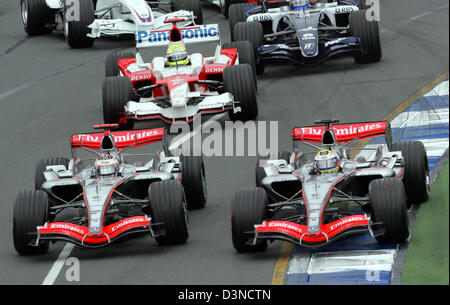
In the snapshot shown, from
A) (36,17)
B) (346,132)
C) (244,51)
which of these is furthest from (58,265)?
(36,17)

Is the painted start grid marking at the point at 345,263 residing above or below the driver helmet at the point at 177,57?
below

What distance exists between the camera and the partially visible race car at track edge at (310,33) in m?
24.8

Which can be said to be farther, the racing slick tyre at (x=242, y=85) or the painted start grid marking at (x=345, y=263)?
the racing slick tyre at (x=242, y=85)

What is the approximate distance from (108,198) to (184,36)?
9.31 metres

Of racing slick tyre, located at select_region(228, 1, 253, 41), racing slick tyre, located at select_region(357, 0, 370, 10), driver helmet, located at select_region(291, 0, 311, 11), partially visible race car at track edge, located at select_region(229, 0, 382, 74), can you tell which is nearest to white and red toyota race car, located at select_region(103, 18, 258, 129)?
partially visible race car at track edge, located at select_region(229, 0, 382, 74)

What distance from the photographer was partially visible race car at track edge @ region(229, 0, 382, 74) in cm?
2478

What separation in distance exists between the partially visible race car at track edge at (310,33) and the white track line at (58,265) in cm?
1075

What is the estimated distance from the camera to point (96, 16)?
3039 centimetres

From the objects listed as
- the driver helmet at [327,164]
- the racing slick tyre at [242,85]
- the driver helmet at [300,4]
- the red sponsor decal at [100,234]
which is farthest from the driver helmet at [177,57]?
the red sponsor decal at [100,234]

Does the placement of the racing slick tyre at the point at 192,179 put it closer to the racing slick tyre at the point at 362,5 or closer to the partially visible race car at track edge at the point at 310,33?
the partially visible race car at track edge at the point at 310,33

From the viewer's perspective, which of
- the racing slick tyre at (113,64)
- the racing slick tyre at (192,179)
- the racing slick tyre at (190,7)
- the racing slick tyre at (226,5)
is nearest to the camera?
the racing slick tyre at (192,179)

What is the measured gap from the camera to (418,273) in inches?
497

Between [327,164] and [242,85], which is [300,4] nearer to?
[242,85]

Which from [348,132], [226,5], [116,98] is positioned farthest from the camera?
[226,5]
